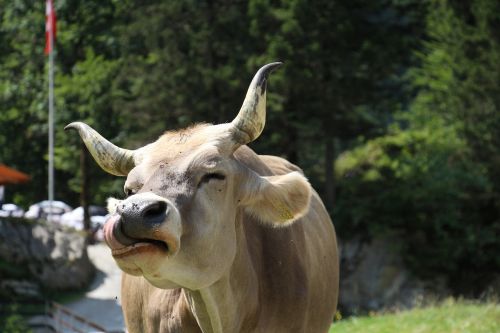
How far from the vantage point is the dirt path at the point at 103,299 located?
19.2m

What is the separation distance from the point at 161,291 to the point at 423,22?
2406 centimetres

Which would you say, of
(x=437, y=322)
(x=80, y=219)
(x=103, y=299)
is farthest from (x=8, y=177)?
(x=437, y=322)

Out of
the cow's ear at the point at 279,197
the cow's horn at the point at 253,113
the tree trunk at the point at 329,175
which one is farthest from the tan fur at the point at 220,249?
the tree trunk at the point at 329,175

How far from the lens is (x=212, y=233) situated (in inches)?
204

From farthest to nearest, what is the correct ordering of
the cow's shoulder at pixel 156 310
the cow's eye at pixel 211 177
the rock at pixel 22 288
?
the rock at pixel 22 288
the cow's shoulder at pixel 156 310
the cow's eye at pixel 211 177

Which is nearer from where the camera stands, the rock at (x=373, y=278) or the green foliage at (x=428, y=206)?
the rock at (x=373, y=278)

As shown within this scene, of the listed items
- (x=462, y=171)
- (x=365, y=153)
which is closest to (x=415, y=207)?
(x=462, y=171)

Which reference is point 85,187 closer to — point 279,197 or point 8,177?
point 8,177

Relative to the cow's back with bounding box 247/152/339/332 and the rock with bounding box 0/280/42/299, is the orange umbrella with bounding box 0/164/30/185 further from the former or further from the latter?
the cow's back with bounding box 247/152/339/332

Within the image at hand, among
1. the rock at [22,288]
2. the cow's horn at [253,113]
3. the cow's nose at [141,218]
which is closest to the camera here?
the cow's nose at [141,218]

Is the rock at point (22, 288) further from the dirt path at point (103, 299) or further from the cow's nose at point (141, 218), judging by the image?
the cow's nose at point (141, 218)

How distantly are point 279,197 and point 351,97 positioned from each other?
66.5ft

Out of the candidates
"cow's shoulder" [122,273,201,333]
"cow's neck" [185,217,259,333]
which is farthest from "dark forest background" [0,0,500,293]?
"cow's neck" [185,217,259,333]

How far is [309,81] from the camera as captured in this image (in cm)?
2506
